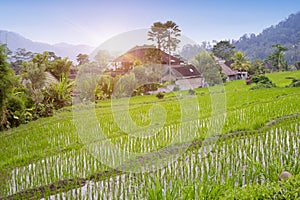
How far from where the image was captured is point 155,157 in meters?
4.37

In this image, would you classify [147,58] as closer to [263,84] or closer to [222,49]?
[263,84]

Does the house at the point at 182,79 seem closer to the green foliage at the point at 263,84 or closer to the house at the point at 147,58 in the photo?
the house at the point at 147,58

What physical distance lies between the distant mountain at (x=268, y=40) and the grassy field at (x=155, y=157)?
43.5m

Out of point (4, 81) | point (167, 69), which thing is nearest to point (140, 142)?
point (4, 81)

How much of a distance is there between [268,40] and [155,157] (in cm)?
5639

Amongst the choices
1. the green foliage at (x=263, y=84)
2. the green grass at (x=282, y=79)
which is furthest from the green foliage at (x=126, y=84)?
the green grass at (x=282, y=79)

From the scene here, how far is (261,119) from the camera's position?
6.47 m

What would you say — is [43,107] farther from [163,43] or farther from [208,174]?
[208,174]

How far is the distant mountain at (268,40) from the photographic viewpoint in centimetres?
4883

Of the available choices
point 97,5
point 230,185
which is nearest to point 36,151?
point 230,185

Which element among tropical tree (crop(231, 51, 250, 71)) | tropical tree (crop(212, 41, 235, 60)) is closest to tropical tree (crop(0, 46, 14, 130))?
tropical tree (crop(231, 51, 250, 71))

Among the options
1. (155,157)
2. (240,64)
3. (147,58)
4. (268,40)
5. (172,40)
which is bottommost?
(155,157)

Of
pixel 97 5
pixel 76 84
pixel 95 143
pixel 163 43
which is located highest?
pixel 97 5

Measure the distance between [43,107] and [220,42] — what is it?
32622 millimetres
